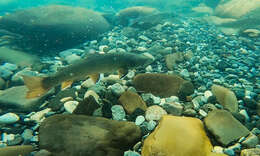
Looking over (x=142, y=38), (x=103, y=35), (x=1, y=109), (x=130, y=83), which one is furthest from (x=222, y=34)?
(x=1, y=109)

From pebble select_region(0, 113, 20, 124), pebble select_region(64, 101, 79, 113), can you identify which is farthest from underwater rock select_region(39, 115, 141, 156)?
pebble select_region(0, 113, 20, 124)

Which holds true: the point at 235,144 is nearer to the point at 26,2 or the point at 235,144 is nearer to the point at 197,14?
the point at 197,14

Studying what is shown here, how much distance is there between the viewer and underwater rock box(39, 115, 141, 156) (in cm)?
247

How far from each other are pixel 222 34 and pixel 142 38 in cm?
340

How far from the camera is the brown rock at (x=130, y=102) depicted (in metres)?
3.36

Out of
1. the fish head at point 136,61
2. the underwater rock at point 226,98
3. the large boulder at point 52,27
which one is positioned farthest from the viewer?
the large boulder at point 52,27

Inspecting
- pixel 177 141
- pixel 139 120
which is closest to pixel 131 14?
pixel 139 120

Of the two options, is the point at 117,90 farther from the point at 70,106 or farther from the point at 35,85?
the point at 35,85

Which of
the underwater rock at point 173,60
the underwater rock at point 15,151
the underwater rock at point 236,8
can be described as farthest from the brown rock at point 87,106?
the underwater rock at point 236,8

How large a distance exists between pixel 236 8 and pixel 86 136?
38.0 ft

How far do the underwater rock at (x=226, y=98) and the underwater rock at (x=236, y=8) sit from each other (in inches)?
342

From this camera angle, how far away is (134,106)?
11.0 ft

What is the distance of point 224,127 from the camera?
9.14 ft

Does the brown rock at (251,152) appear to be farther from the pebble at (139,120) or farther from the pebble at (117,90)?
the pebble at (117,90)
